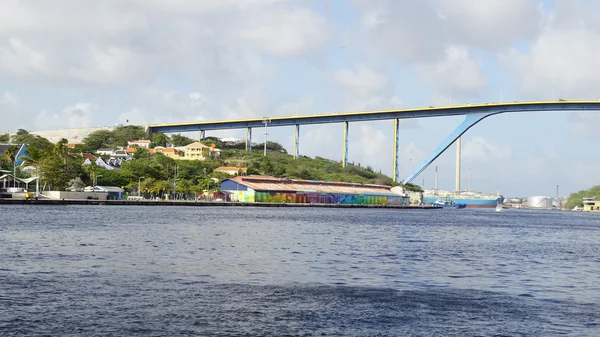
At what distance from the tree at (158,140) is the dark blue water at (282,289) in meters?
121

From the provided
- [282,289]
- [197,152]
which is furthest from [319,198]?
[282,289]

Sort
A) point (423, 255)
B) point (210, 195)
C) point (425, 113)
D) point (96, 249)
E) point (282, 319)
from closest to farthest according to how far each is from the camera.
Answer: point (282, 319)
point (96, 249)
point (423, 255)
point (210, 195)
point (425, 113)

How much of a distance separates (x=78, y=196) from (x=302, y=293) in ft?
236

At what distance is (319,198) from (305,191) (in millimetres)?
3363

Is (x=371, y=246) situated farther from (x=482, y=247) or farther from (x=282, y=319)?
(x=282, y=319)

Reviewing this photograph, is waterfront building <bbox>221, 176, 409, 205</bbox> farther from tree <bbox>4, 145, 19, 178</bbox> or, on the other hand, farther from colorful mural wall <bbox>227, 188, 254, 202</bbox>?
tree <bbox>4, 145, 19, 178</bbox>

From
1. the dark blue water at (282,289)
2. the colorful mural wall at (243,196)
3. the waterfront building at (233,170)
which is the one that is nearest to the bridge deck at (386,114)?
the waterfront building at (233,170)

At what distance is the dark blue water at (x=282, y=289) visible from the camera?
1527cm

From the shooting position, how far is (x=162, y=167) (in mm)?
116875

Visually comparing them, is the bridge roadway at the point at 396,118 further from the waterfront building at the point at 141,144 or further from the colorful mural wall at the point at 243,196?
the colorful mural wall at the point at 243,196

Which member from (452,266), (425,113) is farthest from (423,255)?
(425,113)

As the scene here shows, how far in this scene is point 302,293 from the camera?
63.1 feet

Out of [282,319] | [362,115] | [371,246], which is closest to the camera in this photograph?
[282,319]

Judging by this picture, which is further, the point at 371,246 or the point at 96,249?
the point at 371,246
